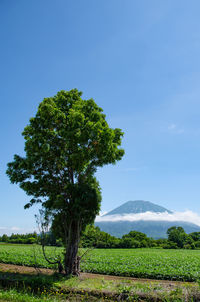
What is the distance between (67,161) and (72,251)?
21.1 feet

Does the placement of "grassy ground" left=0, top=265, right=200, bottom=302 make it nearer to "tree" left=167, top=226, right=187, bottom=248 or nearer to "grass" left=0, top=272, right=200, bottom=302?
"grass" left=0, top=272, right=200, bottom=302

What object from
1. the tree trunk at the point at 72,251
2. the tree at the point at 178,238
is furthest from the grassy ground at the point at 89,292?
the tree at the point at 178,238

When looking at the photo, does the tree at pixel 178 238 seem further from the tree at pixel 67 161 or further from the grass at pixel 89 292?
the grass at pixel 89 292

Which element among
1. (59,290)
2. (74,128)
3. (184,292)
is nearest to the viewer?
(184,292)

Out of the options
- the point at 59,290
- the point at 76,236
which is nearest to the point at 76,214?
the point at 76,236

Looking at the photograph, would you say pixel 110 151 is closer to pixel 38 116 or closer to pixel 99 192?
pixel 99 192

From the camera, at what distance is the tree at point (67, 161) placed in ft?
47.4

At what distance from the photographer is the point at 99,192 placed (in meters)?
15.6

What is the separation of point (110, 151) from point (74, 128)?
9.86 ft

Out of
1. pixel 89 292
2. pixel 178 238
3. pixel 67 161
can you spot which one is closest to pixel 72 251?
pixel 89 292

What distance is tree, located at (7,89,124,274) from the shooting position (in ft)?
47.4

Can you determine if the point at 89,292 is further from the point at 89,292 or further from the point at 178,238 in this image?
the point at 178,238

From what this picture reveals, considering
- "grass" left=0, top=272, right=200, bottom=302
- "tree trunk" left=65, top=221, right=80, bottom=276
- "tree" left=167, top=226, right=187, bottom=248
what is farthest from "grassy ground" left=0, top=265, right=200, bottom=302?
"tree" left=167, top=226, right=187, bottom=248

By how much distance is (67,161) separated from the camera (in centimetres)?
1622
